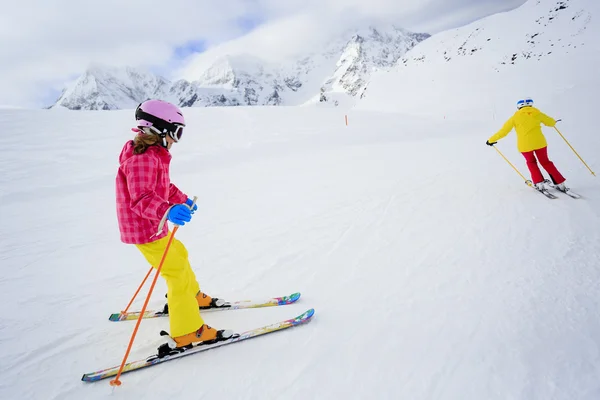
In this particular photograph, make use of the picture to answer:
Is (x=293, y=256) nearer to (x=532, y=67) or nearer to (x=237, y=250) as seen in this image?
(x=237, y=250)

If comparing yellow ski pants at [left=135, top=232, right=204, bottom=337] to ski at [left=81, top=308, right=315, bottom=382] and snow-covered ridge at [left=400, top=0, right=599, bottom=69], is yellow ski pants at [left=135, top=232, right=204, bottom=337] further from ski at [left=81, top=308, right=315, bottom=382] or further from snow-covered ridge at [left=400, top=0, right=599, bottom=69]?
snow-covered ridge at [left=400, top=0, right=599, bottom=69]

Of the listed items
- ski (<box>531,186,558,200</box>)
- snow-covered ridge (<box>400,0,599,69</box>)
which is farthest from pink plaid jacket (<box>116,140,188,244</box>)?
snow-covered ridge (<box>400,0,599,69</box>)

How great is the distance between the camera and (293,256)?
4391 millimetres

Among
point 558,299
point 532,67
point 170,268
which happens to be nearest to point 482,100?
point 532,67

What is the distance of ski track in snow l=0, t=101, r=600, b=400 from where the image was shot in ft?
7.55

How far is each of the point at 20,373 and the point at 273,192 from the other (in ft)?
19.2

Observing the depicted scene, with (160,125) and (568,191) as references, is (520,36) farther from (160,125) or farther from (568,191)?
(160,125)

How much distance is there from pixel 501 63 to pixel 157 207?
51948 millimetres

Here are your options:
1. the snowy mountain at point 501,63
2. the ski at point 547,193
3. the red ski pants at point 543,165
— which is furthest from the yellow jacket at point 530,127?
the snowy mountain at point 501,63

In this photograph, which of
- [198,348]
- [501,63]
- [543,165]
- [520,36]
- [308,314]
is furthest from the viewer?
[520,36]

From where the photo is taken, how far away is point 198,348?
8.91 feet

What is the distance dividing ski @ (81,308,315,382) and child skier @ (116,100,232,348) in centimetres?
7

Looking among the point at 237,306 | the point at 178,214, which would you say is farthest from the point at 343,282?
the point at 178,214

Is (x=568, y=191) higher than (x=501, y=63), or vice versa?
(x=501, y=63)
